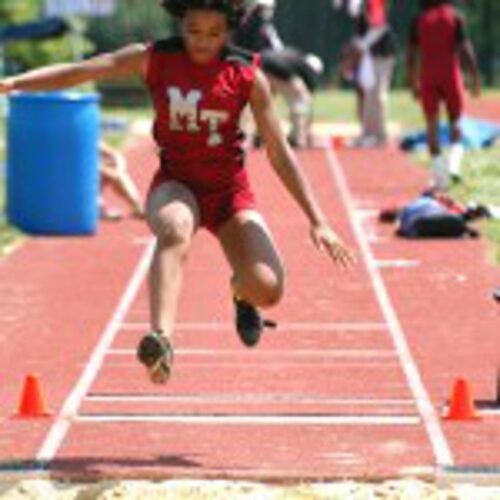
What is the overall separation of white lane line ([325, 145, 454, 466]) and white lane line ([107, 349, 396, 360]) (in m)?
0.16

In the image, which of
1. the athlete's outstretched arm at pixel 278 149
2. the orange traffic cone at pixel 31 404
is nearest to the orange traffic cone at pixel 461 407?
the athlete's outstretched arm at pixel 278 149

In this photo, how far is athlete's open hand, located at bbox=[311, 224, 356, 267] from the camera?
9867 millimetres

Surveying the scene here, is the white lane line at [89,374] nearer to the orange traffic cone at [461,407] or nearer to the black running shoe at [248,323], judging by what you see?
the black running shoe at [248,323]

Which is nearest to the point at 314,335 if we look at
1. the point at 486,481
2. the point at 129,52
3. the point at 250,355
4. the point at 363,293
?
the point at 250,355

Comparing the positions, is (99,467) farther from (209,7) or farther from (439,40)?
(439,40)

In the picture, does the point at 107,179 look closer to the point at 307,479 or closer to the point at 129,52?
the point at 129,52

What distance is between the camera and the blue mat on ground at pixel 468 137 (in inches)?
1089

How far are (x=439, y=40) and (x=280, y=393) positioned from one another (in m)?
11.8

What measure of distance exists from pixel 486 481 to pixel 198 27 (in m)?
2.53

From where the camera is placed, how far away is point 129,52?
1033 cm

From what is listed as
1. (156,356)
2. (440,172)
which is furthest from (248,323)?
(440,172)

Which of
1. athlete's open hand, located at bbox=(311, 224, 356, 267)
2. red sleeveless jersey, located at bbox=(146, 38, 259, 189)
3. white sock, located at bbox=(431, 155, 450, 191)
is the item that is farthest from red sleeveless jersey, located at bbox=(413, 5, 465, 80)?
Answer: athlete's open hand, located at bbox=(311, 224, 356, 267)

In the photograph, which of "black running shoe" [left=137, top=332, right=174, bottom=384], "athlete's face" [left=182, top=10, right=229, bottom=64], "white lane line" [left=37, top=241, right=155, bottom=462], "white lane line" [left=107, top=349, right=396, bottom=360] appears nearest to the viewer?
"black running shoe" [left=137, top=332, right=174, bottom=384]

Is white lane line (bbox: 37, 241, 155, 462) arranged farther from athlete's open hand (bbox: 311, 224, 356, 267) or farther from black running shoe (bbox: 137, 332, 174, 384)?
athlete's open hand (bbox: 311, 224, 356, 267)
